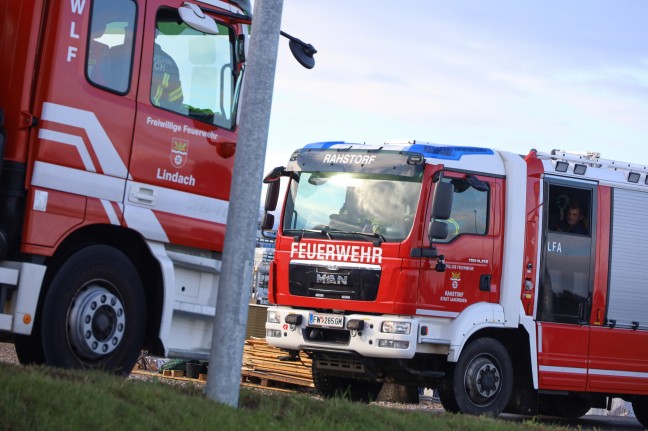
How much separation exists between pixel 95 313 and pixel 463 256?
5.95 metres

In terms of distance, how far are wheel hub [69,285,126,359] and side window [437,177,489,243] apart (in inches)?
219

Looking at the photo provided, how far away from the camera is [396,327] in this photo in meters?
13.0

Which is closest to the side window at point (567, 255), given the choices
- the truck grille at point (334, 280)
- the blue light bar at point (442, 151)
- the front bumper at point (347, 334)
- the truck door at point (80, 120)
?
the blue light bar at point (442, 151)

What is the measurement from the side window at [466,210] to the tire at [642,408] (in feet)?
13.8

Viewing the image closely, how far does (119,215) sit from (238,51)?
6.87ft

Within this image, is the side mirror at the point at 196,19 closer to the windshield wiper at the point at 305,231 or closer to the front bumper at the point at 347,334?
the windshield wiper at the point at 305,231

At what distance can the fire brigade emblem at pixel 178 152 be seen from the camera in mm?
9352

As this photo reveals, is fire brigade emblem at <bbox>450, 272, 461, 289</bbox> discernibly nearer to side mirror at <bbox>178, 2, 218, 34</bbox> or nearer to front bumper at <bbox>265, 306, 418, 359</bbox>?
front bumper at <bbox>265, 306, 418, 359</bbox>

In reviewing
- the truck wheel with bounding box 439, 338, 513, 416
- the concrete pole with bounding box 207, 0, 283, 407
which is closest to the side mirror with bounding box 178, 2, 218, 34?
the concrete pole with bounding box 207, 0, 283, 407

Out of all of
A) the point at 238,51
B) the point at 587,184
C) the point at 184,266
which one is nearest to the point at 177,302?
the point at 184,266

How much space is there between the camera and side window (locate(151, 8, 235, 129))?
936 cm

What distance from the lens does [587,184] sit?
1505cm

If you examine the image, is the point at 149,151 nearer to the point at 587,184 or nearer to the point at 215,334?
the point at 215,334

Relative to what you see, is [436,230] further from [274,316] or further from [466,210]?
[274,316]
